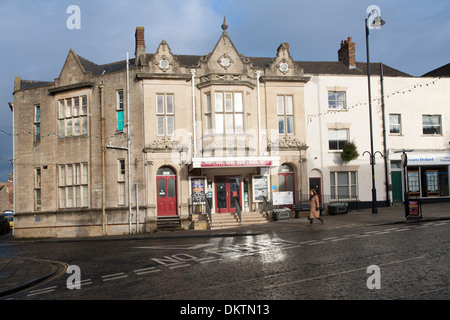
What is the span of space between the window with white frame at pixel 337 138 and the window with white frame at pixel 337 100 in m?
1.50

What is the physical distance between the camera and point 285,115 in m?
25.3

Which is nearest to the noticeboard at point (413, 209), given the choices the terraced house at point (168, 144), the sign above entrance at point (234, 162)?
the sign above entrance at point (234, 162)

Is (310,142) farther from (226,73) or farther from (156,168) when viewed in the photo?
(156,168)

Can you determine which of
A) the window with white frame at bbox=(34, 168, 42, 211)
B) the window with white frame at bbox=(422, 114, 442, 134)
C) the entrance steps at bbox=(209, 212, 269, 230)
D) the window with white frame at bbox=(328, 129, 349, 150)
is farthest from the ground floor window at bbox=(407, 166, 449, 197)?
the window with white frame at bbox=(34, 168, 42, 211)

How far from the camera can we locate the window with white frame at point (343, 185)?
88.1ft

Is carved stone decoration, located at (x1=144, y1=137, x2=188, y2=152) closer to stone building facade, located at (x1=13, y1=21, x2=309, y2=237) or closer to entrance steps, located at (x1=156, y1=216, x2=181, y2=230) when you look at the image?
stone building facade, located at (x1=13, y1=21, x2=309, y2=237)

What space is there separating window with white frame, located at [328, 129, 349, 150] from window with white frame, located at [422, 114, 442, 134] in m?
5.70

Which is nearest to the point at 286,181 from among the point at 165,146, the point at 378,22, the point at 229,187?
the point at 229,187

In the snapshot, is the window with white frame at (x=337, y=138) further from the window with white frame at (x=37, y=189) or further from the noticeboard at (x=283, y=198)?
the window with white frame at (x=37, y=189)

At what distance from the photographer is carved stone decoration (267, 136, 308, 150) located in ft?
81.7

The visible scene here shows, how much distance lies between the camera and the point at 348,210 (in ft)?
85.3
